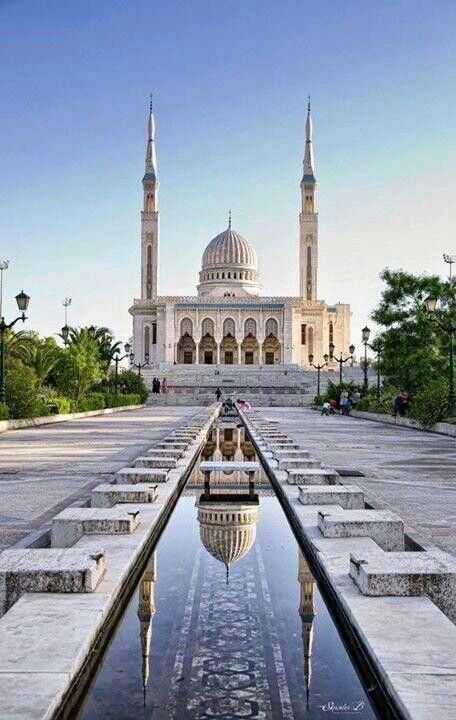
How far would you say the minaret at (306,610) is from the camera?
3.51 m

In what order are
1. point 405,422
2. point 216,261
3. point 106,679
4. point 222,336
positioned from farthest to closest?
1. point 216,261
2. point 222,336
3. point 405,422
4. point 106,679

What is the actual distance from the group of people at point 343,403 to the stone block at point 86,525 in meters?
26.1

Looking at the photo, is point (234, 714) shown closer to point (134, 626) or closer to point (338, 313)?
point (134, 626)

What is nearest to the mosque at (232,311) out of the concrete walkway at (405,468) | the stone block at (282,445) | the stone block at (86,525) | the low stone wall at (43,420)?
the low stone wall at (43,420)

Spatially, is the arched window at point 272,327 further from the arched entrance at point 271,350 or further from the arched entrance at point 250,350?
the arched entrance at point 250,350

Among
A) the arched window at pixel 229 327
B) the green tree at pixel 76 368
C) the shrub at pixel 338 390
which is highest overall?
the arched window at pixel 229 327

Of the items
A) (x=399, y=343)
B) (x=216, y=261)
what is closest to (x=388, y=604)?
(x=399, y=343)

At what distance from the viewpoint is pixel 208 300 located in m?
81.2

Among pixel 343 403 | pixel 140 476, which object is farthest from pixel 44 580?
pixel 343 403

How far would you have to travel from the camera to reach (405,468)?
1159cm

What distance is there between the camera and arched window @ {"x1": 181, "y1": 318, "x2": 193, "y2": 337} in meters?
80.3

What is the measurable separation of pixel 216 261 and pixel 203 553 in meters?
81.8

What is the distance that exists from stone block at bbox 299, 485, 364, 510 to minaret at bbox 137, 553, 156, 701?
199cm

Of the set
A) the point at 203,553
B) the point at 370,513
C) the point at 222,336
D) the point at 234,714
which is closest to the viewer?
the point at 234,714
